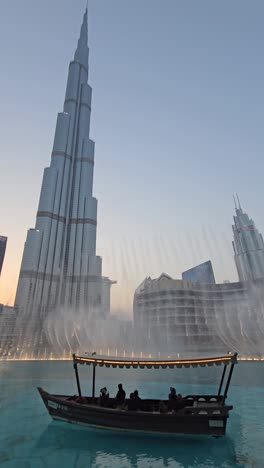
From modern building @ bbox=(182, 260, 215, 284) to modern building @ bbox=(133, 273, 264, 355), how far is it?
96.6ft

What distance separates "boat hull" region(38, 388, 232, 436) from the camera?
41.4 feet

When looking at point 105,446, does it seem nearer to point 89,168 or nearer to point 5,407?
point 5,407

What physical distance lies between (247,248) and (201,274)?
164 feet

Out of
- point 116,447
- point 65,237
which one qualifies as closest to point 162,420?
point 116,447

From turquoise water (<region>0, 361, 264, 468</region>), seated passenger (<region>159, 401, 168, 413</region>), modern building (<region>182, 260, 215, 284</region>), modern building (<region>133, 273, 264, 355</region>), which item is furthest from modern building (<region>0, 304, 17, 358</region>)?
seated passenger (<region>159, 401, 168, 413</region>)

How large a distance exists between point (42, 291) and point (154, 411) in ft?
477

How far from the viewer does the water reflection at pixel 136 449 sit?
1075cm

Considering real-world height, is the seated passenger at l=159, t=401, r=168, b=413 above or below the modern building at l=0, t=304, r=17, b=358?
below

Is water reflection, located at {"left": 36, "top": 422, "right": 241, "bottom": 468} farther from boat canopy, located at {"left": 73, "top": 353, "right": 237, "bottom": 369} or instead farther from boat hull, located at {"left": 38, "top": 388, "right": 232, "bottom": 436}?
boat canopy, located at {"left": 73, "top": 353, "right": 237, "bottom": 369}

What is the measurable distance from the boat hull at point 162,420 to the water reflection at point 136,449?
0.49 metres

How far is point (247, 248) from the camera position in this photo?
584ft

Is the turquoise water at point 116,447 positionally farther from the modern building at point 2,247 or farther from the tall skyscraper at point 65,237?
the modern building at point 2,247

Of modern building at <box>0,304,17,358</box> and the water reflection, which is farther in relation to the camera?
modern building at <box>0,304,17,358</box>

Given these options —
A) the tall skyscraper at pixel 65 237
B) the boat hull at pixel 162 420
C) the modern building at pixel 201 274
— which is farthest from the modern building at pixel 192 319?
the boat hull at pixel 162 420
